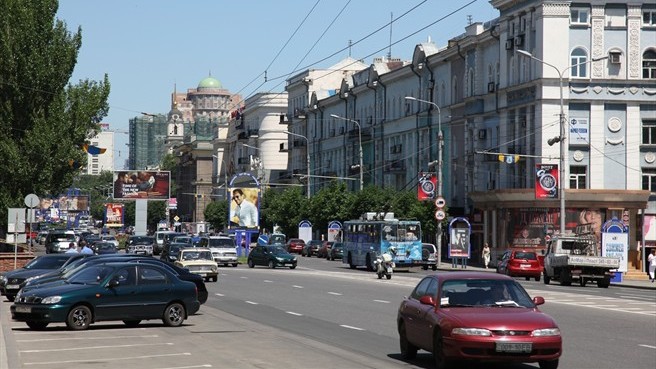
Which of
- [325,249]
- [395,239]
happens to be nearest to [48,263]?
[395,239]

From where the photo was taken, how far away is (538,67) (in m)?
70.6

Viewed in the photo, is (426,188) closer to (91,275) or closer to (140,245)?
(140,245)

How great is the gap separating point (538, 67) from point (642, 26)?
6.29 meters

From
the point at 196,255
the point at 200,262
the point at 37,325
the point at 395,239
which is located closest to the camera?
the point at 37,325

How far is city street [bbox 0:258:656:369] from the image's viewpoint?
18.9 meters

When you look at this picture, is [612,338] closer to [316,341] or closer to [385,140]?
[316,341]

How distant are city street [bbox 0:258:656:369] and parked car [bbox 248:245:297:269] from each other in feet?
97.4

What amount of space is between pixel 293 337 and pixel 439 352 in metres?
6.58

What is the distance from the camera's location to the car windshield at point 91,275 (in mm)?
25359

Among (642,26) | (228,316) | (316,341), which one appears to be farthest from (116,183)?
(316,341)

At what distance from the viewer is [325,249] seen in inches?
3720

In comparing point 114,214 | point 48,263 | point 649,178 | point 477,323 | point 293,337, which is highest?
point 649,178

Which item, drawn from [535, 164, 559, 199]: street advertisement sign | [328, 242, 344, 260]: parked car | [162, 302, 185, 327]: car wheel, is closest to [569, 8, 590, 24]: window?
[535, 164, 559, 199]: street advertisement sign

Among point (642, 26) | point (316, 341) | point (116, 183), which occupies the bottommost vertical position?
point (316, 341)
